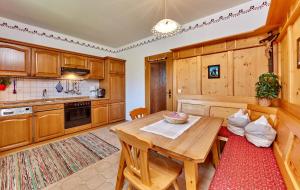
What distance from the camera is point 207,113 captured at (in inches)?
98.7

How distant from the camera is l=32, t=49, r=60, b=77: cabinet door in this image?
9.25 ft

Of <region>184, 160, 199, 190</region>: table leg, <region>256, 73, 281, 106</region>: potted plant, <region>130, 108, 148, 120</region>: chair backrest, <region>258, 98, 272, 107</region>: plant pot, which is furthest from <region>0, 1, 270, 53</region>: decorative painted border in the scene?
<region>184, 160, 199, 190</region>: table leg

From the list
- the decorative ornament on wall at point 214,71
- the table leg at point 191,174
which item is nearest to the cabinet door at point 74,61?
the decorative ornament on wall at point 214,71

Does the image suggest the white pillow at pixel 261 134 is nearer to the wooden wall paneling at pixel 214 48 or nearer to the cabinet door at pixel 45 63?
the wooden wall paneling at pixel 214 48

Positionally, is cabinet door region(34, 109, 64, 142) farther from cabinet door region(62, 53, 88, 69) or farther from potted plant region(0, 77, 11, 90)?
cabinet door region(62, 53, 88, 69)

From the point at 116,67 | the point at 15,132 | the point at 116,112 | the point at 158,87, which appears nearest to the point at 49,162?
the point at 15,132

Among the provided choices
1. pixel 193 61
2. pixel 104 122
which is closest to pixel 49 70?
pixel 104 122

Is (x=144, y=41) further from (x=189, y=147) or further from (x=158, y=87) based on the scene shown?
(x=189, y=147)

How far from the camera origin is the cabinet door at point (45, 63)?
2.82 meters

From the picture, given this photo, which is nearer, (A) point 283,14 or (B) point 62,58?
(A) point 283,14

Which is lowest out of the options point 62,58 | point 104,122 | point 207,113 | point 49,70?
point 104,122

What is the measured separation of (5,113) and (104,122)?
2.06 m

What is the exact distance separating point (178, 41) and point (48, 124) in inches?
138

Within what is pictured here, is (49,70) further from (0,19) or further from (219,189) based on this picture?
(219,189)
